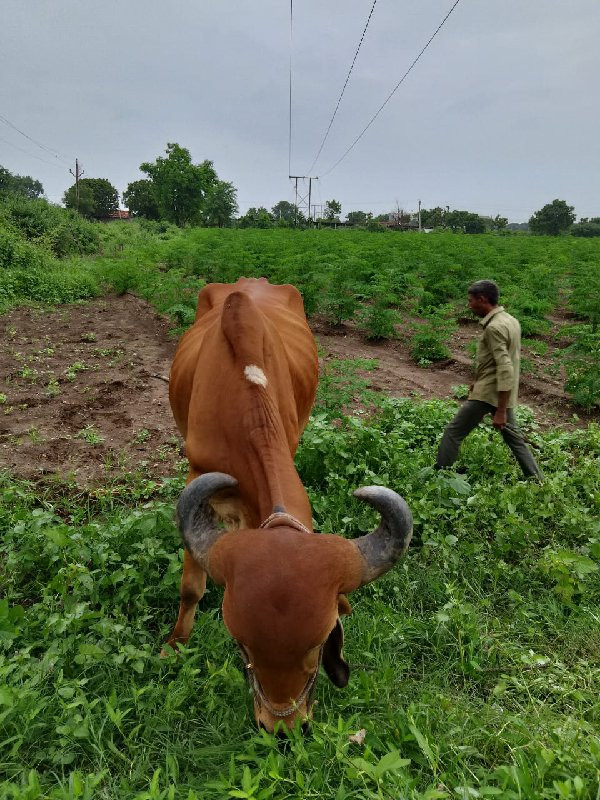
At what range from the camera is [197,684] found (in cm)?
268

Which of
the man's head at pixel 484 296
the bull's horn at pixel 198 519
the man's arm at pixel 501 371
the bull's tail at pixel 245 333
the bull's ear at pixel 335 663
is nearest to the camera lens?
the bull's horn at pixel 198 519

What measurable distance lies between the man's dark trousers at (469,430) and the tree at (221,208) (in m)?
72.2

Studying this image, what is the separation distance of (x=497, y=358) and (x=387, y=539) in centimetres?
309

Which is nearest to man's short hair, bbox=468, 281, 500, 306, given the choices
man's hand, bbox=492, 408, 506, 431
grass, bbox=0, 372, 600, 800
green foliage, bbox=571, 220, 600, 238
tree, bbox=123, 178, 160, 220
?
man's hand, bbox=492, 408, 506, 431

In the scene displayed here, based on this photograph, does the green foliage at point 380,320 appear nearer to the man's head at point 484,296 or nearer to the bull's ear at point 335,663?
the man's head at point 484,296

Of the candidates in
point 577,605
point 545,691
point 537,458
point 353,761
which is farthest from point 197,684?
point 537,458

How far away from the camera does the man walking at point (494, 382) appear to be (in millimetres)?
4668

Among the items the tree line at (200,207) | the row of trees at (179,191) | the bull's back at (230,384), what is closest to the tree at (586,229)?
the tree line at (200,207)

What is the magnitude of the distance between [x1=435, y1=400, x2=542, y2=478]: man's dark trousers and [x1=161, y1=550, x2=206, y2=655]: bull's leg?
279 cm

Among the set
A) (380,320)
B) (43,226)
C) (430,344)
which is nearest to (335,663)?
(430,344)

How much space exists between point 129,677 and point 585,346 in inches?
291

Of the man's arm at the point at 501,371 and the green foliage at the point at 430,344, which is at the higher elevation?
the man's arm at the point at 501,371

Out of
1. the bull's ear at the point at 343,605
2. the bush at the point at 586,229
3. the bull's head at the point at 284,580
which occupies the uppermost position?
the bush at the point at 586,229

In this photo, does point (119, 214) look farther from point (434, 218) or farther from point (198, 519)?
point (198, 519)
